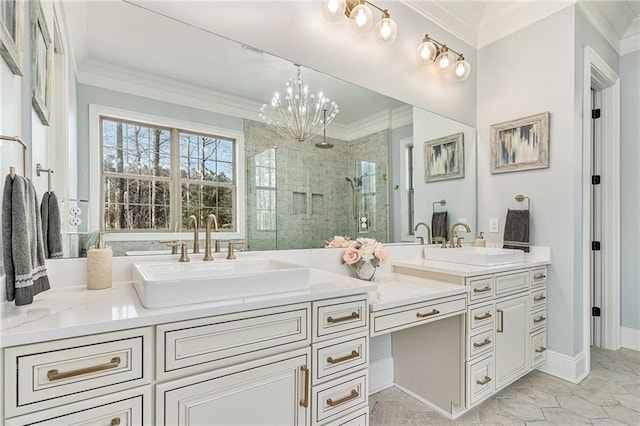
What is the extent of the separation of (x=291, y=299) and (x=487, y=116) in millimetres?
2597

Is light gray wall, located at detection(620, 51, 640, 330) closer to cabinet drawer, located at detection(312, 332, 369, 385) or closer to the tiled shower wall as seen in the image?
the tiled shower wall

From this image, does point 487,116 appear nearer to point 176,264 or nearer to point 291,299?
point 291,299

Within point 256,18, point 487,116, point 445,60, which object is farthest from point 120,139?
point 487,116

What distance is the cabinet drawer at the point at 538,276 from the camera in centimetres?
237

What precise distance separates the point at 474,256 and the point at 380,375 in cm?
104

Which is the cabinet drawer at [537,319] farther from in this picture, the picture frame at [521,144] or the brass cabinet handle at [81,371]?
the brass cabinet handle at [81,371]

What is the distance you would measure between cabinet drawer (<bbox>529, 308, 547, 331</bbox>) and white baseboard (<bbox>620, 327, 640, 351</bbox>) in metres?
1.24

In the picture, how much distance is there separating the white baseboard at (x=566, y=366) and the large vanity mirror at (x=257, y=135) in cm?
132

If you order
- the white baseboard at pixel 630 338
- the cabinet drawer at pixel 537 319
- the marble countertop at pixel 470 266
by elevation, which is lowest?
the white baseboard at pixel 630 338

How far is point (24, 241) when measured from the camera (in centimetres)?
93

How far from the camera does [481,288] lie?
6.45 feet

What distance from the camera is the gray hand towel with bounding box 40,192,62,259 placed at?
4.02 feet

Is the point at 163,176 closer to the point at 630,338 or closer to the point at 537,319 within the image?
the point at 537,319

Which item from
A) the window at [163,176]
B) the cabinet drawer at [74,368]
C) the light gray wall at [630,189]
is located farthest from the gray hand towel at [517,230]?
the cabinet drawer at [74,368]
